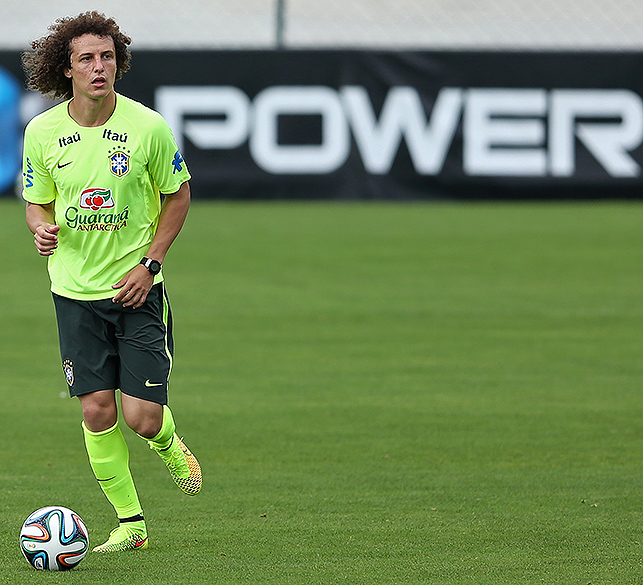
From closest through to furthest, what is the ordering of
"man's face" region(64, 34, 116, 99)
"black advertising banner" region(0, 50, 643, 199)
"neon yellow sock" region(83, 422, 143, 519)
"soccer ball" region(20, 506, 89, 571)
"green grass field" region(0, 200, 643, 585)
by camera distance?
"soccer ball" region(20, 506, 89, 571) < "man's face" region(64, 34, 116, 99) < "green grass field" region(0, 200, 643, 585) < "neon yellow sock" region(83, 422, 143, 519) < "black advertising banner" region(0, 50, 643, 199)

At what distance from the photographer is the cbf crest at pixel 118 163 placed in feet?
16.9

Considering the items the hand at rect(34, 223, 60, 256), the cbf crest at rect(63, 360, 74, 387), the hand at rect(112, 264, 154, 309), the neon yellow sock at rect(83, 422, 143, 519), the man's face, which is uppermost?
the man's face

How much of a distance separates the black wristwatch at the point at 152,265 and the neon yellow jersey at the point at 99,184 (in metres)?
0.07

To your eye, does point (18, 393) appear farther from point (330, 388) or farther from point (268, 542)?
point (268, 542)

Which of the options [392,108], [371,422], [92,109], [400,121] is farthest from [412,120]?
[92,109]

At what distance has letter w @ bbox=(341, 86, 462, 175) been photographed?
69.4 ft

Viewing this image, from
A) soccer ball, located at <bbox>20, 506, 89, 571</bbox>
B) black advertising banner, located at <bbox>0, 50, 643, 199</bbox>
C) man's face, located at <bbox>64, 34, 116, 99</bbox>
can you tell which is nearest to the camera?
soccer ball, located at <bbox>20, 506, 89, 571</bbox>

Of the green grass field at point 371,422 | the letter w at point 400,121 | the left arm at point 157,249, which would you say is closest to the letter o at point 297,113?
the letter w at point 400,121

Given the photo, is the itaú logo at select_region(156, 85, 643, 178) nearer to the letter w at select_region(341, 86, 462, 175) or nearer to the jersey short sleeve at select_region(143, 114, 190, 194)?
the letter w at select_region(341, 86, 462, 175)

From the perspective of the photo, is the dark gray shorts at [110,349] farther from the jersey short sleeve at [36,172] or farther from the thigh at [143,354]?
the jersey short sleeve at [36,172]

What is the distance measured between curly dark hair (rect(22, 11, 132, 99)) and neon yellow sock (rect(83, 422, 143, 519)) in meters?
1.46

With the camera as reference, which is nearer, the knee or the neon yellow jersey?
the neon yellow jersey

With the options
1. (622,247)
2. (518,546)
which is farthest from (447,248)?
(518,546)

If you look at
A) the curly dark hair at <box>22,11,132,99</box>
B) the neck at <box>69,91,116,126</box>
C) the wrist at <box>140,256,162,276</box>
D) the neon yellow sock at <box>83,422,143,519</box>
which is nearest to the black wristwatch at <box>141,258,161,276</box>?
the wrist at <box>140,256,162,276</box>
